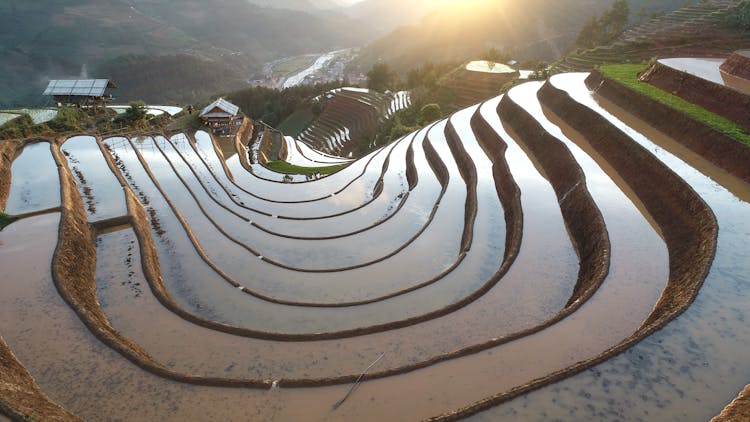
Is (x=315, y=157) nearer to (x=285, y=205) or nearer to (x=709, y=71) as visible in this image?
(x=285, y=205)

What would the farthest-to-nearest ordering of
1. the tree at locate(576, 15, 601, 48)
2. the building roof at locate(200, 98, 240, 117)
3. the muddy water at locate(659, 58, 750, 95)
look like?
the tree at locate(576, 15, 601, 48) → the building roof at locate(200, 98, 240, 117) → the muddy water at locate(659, 58, 750, 95)

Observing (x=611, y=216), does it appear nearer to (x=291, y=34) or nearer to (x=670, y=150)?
(x=670, y=150)

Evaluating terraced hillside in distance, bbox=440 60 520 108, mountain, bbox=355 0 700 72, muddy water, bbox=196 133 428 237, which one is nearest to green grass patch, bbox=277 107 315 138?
terraced hillside in distance, bbox=440 60 520 108

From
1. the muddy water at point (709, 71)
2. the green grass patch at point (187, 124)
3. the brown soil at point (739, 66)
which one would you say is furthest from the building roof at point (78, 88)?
the brown soil at point (739, 66)

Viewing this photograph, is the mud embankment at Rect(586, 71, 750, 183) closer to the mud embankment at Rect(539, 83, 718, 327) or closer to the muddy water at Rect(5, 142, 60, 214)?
the mud embankment at Rect(539, 83, 718, 327)

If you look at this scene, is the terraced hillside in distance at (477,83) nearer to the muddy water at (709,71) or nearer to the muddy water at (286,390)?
the muddy water at (709,71)

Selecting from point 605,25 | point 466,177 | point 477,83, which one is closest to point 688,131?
point 466,177
